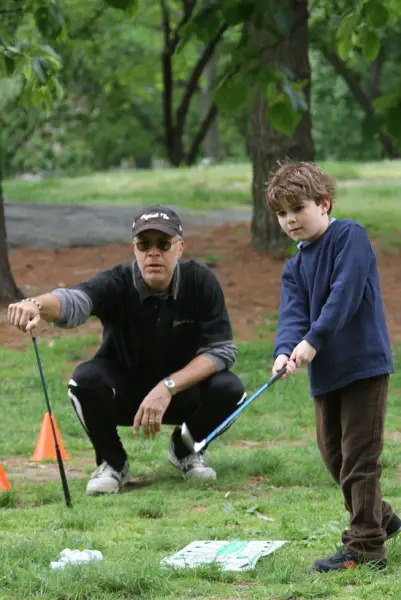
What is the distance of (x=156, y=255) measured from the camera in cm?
607

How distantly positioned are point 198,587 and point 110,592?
310mm

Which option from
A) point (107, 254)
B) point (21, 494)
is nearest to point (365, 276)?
point (21, 494)

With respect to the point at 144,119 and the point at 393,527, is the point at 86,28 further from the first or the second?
the point at 144,119

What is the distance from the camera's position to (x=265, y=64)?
4.97 meters

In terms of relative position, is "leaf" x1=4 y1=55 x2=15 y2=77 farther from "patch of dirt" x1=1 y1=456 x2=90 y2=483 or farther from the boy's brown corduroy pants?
the boy's brown corduroy pants

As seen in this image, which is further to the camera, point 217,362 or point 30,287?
point 30,287

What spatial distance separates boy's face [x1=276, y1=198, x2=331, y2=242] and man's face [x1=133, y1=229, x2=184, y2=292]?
1.50m

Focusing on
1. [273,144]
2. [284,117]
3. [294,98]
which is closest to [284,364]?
[284,117]

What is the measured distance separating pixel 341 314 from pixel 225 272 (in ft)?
30.0

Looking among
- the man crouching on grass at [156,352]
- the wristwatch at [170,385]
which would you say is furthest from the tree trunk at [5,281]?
the wristwatch at [170,385]

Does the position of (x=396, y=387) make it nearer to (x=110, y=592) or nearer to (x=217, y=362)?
(x=217, y=362)

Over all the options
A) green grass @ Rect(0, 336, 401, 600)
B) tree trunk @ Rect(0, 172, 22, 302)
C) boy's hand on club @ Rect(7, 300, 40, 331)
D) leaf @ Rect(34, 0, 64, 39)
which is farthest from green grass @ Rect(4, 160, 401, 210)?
boy's hand on club @ Rect(7, 300, 40, 331)

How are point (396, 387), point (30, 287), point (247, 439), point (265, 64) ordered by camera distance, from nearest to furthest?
1. point (265, 64)
2. point (247, 439)
3. point (396, 387)
4. point (30, 287)

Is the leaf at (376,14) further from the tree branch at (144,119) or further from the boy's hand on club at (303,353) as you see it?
the tree branch at (144,119)
